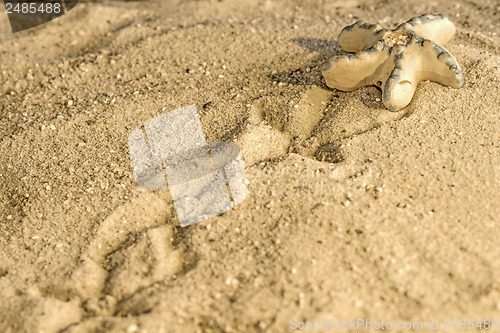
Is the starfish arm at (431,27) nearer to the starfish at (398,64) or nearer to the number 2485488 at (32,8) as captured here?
the starfish at (398,64)

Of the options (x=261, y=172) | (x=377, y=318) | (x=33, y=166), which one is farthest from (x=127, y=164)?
(x=377, y=318)

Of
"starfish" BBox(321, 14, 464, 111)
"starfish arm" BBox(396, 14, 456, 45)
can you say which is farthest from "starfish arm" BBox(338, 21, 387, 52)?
"starfish arm" BBox(396, 14, 456, 45)

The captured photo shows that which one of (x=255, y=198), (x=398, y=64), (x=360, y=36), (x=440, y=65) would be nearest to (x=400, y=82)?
(x=398, y=64)

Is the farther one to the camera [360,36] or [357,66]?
[360,36]

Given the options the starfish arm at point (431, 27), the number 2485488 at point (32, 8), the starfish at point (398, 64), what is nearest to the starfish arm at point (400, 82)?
the starfish at point (398, 64)

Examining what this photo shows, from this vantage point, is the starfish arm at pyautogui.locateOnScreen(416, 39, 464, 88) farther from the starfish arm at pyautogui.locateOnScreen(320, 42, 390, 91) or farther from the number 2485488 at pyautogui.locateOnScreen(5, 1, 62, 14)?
the number 2485488 at pyautogui.locateOnScreen(5, 1, 62, 14)

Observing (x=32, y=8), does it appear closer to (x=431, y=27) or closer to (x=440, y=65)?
(x=431, y=27)

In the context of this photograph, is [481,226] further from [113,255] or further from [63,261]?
[63,261]
